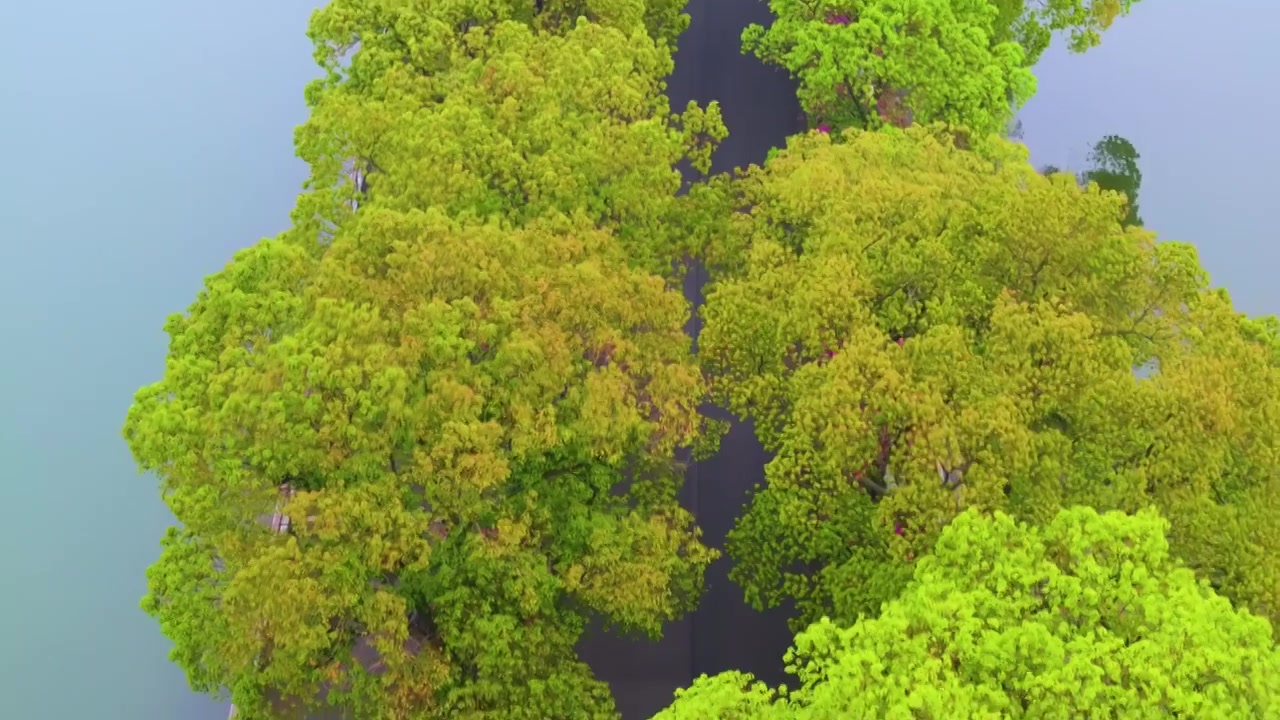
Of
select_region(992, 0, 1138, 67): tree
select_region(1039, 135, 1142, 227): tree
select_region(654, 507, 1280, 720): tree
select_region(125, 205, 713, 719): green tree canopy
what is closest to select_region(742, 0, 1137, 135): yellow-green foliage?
select_region(992, 0, 1138, 67): tree

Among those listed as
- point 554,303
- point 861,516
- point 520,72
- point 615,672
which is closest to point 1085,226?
point 861,516

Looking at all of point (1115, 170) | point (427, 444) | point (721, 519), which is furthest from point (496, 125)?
point (1115, 170)

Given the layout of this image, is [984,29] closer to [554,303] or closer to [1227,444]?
[1227,444]

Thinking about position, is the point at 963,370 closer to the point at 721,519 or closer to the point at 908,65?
the point at 721,519

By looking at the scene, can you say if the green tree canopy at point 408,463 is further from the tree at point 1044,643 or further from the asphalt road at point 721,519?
the asphalt road at point 721,519

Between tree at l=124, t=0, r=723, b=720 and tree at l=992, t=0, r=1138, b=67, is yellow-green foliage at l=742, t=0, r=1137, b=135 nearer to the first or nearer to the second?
tree at l=992, t=0, r=1138, b=67

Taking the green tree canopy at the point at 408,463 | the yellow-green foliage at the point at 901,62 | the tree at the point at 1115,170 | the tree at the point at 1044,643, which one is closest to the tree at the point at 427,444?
the green tree canopy at the point at 408,463
